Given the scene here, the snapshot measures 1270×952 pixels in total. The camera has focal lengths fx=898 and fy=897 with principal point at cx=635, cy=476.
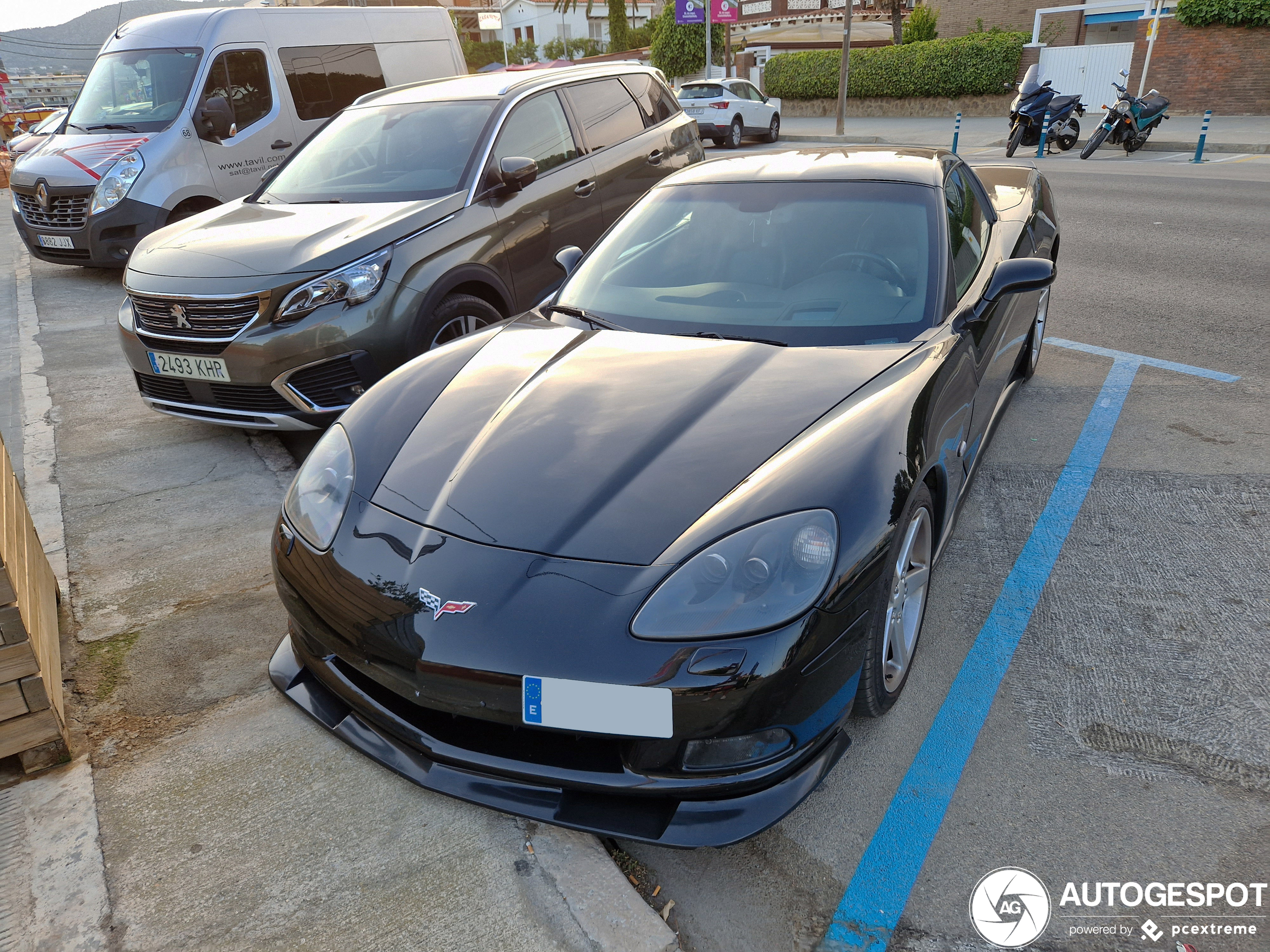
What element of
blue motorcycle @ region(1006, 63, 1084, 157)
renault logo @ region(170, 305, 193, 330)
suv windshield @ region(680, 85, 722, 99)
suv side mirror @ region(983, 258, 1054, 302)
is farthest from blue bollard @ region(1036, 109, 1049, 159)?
renault logo @ region(170, 305, 193, 330)

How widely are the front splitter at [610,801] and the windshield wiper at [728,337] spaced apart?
1285 millimetres

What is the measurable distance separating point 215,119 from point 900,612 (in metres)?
8.37

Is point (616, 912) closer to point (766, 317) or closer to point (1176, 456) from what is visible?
point (766, 317)

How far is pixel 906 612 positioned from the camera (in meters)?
2.64

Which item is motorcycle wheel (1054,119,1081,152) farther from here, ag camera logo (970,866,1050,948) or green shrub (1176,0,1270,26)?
ag camera logo (970,866,1050,948)

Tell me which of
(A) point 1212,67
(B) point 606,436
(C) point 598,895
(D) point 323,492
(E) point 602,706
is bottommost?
(A) point 1212,67

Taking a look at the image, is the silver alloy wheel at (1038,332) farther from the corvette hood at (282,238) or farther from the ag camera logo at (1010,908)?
the ag camera logo at (1010,908)

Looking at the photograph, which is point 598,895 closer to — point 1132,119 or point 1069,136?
point 1132,119

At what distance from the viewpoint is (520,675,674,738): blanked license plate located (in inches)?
74.3

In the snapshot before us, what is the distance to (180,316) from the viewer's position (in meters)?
4.43

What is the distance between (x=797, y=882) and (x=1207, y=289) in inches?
261

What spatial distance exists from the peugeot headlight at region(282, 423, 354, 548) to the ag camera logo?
178cm

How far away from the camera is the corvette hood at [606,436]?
2.16 m

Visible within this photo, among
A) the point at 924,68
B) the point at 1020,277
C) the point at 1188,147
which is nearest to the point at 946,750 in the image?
the point at 1020,277
